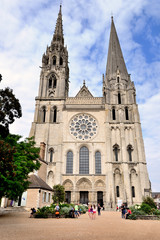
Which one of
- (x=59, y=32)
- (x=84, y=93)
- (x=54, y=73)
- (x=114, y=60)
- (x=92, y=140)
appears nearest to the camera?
(x=92, y=140)

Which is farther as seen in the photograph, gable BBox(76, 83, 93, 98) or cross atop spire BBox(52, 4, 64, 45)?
cross atop spire BBox(52, 4, 64, 45)

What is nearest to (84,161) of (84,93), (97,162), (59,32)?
(97,162)

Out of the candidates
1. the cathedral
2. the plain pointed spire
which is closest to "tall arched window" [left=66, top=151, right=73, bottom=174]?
the cathedral

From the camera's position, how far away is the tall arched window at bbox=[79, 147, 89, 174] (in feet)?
104

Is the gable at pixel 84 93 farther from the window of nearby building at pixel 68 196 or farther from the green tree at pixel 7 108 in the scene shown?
the green tree at pixel 7 108

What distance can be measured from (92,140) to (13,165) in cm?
2363

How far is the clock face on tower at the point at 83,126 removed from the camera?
34531mm

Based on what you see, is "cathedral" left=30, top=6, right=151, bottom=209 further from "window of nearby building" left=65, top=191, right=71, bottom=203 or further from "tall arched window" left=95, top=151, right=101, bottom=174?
"window of nearby building" left=65, top=191, right=71, bottom=203

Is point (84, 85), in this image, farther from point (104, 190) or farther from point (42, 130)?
point (104, 190)

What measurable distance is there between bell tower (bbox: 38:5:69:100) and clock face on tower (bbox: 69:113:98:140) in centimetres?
553

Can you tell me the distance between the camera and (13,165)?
11.1 meters

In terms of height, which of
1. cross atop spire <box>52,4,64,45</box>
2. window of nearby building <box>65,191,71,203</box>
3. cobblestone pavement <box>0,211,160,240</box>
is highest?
cross atop spire <box>52,4,64,45</box>

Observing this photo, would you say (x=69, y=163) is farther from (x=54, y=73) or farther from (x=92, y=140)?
(x=54, y=73)

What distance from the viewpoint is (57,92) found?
38406 mm
